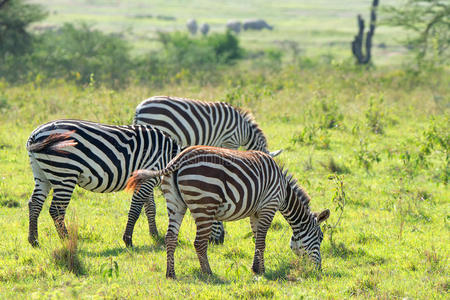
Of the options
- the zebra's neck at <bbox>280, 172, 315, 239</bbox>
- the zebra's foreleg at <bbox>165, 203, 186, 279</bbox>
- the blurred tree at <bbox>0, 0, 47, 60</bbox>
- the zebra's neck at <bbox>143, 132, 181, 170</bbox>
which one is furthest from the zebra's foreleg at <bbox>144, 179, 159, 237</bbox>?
the blurred tree at <bbox>0, 0, 47, 60</bbox>

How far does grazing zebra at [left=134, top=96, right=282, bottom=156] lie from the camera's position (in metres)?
9.53

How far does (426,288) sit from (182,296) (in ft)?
9.32

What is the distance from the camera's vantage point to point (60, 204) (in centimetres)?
719

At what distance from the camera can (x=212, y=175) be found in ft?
20.3

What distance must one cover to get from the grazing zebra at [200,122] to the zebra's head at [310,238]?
2110 mm

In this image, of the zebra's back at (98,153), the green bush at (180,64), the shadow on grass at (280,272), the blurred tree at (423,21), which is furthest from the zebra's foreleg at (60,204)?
the blurred tree at (423,21)

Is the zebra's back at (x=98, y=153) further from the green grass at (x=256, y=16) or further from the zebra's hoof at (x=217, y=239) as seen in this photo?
the green grass at (x=256, y=16)

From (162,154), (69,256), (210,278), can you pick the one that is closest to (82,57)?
(162,154)

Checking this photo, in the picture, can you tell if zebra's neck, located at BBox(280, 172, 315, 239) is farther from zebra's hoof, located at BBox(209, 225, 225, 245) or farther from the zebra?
the zebra

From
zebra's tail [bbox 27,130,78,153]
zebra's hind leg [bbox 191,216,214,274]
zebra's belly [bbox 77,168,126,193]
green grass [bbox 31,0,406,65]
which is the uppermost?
zebra's tail [bbox 27,130,78,153]

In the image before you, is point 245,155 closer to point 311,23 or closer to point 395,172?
point 395,172

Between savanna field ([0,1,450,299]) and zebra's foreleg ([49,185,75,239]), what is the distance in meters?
0.21

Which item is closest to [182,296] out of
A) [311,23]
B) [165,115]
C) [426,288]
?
[426,288]

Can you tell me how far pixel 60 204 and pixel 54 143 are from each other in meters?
0.84
